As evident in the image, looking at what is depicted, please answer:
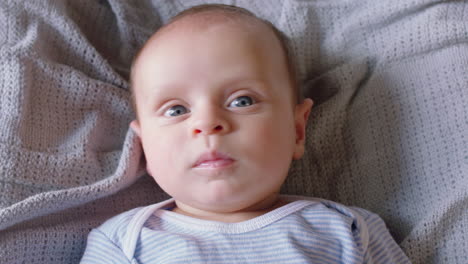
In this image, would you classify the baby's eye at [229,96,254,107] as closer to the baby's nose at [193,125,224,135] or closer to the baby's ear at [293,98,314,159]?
the baby's nose at [193,125,224,135]

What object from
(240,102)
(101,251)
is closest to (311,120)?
(240,102)

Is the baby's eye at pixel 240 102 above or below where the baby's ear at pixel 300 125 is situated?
above

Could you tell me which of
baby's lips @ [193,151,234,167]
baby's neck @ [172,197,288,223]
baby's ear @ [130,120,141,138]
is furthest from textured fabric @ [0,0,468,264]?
baby's lips @ [193,151,234,167]

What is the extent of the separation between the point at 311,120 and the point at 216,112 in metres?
0.41

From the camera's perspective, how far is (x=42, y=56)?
1227 mm

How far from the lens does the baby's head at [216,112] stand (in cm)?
101

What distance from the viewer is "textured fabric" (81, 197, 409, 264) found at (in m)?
1.02

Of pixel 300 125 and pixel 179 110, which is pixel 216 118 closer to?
pixel 179 110

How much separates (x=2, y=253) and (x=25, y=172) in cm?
18

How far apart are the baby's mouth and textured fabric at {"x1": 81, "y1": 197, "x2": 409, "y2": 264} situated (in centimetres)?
14

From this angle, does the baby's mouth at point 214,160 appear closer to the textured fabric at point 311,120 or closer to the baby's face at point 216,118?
the baby's face at point 216,118

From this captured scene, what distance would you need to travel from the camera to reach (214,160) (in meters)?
1.00

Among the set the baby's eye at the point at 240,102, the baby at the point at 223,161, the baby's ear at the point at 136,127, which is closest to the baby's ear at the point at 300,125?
the baby at the point at 223,161

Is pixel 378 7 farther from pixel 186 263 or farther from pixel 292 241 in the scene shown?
pixel 186 263
